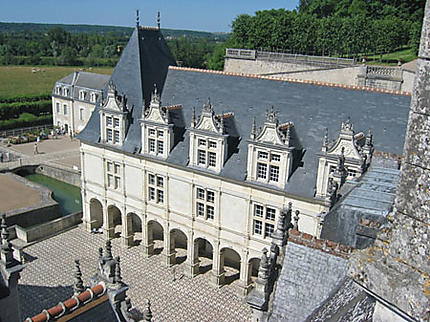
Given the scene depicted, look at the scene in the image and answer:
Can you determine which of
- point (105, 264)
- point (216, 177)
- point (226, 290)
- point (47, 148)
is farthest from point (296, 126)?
point (47, 148)

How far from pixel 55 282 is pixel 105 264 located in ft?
46.8

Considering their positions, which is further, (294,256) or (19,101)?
(19,101)

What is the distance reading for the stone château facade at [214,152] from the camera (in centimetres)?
1961

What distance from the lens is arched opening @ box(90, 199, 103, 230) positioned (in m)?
28.2

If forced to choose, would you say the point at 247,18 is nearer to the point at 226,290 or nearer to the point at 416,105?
the point at 226,290

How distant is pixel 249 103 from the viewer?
22.7 meters

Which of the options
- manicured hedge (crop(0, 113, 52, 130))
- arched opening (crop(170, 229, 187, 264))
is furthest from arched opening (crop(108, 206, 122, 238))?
manicured hedge (crop(0, 113, 52, 130))

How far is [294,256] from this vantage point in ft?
26.1

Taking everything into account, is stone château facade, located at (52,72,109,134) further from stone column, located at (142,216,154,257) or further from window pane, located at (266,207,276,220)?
window pane, located at (266,207,276,220)

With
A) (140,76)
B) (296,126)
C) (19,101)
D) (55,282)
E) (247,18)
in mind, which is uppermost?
(247,18)

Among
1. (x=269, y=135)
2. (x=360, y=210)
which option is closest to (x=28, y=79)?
(x=269, y=135)

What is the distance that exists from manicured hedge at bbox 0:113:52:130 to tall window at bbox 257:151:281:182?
44.3 m

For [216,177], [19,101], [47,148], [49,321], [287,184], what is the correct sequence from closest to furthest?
1. [49,321]
2. [287,184]
3. [216,177]
4. [47,148]
5. [19,101]

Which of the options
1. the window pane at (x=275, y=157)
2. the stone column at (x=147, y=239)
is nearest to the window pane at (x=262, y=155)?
the window pane at (x=275, y=157)
